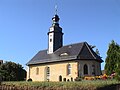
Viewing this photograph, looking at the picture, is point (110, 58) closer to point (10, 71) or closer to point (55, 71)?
point (55, 71)

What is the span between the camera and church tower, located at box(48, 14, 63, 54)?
183ft

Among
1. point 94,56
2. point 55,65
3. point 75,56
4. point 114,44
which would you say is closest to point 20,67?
point 55,65

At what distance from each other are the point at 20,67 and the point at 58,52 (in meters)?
8.74

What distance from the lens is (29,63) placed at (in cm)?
5881

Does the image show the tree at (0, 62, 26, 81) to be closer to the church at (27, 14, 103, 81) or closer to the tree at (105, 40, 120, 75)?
the church at (27, 14, 103, 81)

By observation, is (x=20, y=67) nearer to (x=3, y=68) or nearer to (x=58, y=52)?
(x=3, y=68)

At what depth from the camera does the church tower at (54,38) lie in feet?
183

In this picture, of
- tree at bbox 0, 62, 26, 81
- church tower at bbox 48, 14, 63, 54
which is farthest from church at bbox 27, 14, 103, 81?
tree at bbox 0, 62, 26, 81

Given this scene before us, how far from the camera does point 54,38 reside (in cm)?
5588

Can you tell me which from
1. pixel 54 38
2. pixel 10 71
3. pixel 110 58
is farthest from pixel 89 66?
pixel 10 71

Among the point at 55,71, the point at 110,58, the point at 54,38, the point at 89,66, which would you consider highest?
the point at 54,38

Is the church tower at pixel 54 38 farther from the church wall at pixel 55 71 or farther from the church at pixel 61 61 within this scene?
the church wall at pixel 55 71

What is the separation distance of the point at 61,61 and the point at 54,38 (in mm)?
7289

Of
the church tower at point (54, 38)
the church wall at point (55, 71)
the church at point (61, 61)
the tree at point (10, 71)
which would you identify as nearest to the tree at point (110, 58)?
the church at point (61, 61)
